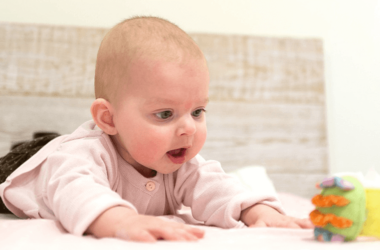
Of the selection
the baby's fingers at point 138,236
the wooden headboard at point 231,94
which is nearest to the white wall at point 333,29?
A: the wooden headboard at point 231,94

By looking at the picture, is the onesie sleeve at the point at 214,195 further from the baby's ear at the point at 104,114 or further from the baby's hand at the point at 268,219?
the baby's ear at the point at 104,114

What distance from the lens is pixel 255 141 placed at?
196 cm

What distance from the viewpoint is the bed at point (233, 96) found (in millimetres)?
1801

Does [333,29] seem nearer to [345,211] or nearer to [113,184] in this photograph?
[113,184]

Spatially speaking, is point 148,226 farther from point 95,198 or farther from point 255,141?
point 255,141

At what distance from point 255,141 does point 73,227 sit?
1.41 meters

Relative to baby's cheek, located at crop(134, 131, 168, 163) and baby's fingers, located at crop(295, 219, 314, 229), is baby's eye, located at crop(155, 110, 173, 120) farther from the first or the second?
baby's fingers, located at crop(295, 219, 314, 229)

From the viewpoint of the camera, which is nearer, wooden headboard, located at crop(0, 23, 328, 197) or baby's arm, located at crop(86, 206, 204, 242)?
baby's arm, located at crop(86, 206, 204, 242)

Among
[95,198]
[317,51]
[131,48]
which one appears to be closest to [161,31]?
[131,48]

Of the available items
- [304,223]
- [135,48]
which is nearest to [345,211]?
[304,223]

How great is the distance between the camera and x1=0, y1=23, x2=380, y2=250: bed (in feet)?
5.91

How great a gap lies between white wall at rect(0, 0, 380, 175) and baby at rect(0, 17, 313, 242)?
1.20 meters

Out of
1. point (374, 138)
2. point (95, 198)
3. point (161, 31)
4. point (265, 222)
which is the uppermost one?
point (161, 31)

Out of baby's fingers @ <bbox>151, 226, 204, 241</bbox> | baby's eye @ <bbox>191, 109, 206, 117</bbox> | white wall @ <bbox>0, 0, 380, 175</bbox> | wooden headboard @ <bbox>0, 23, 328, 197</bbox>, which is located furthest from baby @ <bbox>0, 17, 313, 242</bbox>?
white wall @ <bbox>0, 0, 380, 175</bbox>
